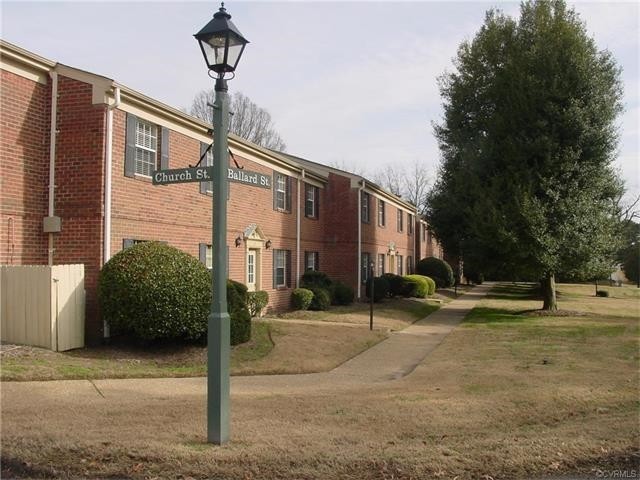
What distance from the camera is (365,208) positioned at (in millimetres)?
27875

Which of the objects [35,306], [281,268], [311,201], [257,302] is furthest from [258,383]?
[311,201]

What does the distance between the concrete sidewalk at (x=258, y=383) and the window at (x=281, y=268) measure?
6.46 meters

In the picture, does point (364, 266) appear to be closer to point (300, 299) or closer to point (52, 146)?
point (300, 299)

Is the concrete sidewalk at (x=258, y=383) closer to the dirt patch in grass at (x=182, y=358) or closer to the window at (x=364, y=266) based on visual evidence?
the dirt patch in grass at (x=182, y=358)

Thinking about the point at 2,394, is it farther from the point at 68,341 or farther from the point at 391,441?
the point at 391,441

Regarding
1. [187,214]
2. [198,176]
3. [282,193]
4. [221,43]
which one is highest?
[282,193]

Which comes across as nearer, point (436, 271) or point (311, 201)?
point (311, 201)

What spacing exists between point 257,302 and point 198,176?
39.4 feet

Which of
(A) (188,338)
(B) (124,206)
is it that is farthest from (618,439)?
(B) (124,206)

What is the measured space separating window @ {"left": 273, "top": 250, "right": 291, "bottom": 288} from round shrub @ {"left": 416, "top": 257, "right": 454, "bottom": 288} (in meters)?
20.5

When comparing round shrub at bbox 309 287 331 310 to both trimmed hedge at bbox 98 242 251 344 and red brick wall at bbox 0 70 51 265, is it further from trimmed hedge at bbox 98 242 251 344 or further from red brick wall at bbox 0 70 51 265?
red brick wall at bbox 0 70 51 265

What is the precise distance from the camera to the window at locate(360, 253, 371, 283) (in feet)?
89.7

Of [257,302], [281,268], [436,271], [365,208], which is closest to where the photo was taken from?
[257,302]

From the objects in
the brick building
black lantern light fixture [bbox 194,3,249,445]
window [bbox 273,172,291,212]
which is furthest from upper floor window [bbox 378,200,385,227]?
black lantern light fixture [bbox 194,3,249,445]
